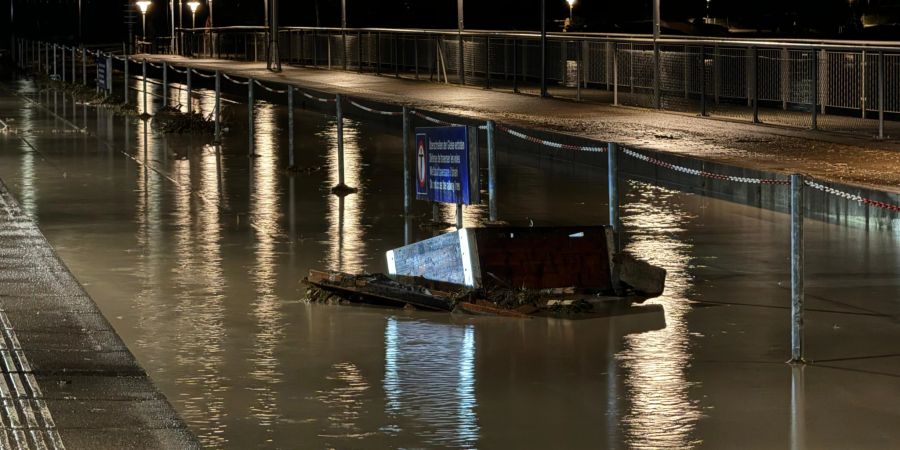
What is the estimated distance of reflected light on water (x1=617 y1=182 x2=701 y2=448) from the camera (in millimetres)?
7363

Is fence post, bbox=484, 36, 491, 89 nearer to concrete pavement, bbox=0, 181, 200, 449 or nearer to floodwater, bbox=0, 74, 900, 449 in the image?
floodwater, bbox=0, 74, 900, 449

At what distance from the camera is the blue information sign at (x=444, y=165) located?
12.7 metres

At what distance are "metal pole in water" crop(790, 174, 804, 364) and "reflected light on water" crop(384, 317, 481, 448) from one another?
5.65 feet

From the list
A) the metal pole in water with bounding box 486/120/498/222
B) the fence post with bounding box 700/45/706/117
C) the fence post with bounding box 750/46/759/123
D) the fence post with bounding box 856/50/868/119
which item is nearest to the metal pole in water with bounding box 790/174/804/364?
the metal pole in water with bounding box 486/120/498/222

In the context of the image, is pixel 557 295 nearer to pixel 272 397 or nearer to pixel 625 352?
pixel 625 352

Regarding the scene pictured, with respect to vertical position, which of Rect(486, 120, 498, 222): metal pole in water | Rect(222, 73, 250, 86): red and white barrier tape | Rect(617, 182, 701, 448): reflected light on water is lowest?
Rect(617, 182, 701, 448): reflected light on water

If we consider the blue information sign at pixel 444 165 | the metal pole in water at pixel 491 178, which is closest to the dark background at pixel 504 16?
the metal pole in water at pixel 491 178

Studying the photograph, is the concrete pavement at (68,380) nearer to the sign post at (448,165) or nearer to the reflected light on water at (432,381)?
the reflected light on water at (432,381)

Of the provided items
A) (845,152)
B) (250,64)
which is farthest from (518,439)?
(250,64)

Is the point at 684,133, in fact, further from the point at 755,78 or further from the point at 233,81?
the point at 233,81

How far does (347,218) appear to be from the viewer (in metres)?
16.0

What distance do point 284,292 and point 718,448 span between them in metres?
4.98

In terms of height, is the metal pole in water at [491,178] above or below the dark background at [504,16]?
below

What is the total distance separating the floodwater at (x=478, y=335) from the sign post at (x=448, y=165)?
2.48 feet
